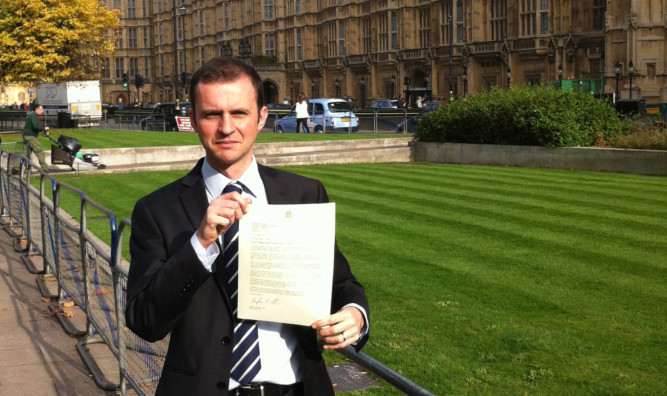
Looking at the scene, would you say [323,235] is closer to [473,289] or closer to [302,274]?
[302,274]

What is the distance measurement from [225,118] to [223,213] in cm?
40

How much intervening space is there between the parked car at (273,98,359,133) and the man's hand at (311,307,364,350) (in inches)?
1315

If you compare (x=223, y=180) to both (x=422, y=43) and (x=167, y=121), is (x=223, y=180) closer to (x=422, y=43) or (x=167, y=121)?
(x=167, y=121)

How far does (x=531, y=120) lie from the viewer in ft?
67.8

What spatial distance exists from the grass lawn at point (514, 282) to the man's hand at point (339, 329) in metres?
3.00

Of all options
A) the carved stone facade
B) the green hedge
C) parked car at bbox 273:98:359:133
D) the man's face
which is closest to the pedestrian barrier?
the man's face

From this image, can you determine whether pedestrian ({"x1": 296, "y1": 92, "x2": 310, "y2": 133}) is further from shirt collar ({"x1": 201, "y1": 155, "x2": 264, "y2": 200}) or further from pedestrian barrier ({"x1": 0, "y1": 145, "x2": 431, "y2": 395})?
shirt collar ({"x1": 201, "y1": 155, "x2": 264, "y2": 200})

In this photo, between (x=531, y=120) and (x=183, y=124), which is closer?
(x=531, y=120)

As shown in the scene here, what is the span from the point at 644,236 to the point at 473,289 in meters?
3.42

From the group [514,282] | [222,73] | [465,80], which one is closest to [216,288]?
[222,73]

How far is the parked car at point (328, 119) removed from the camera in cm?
3669

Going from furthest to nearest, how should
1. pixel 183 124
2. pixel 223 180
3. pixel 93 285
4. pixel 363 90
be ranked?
pixel 363 90 < pixel 183 124 < pixel 93 285 < pixel 223 180

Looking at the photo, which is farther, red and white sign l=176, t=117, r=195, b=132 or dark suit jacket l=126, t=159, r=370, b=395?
red and white sign l=176, t=117, r=195, b=132

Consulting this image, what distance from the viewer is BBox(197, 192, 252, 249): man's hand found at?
243 cm
